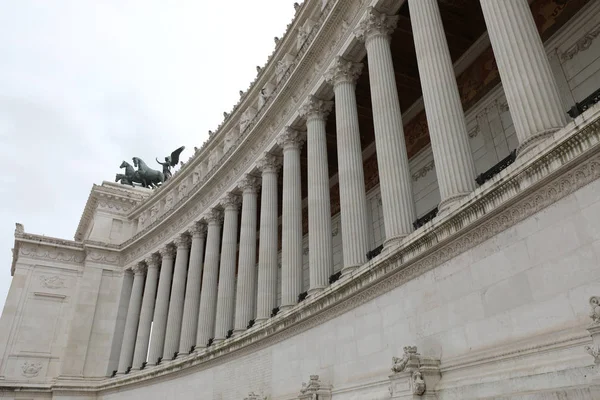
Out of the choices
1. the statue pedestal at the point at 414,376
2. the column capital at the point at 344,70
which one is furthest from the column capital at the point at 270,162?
the statue pedestal at the point at 414,376

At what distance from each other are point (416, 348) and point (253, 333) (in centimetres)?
1315

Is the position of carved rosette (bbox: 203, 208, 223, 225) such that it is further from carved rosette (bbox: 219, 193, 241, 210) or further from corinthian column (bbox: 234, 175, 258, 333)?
corinthian column (bbox: 234, 175, 258, 333)

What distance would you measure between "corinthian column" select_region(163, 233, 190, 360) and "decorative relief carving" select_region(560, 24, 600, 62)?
3242 centimetres

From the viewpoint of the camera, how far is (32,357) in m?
44.4

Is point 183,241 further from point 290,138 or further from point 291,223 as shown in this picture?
point 291,223

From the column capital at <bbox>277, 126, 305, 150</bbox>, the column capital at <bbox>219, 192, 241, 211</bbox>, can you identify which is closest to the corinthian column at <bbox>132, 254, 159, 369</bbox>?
the column capital at <bbox>219, 192, 241, 211</bbox>

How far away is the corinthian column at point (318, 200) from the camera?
21781 mm

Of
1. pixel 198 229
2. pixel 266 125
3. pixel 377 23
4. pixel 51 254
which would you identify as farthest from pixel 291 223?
pixel 51 254

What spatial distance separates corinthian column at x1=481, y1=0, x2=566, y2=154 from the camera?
12148mm

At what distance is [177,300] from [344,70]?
2530cm

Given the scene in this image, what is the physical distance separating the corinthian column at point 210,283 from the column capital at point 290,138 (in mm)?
11940

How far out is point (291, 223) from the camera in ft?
86.2

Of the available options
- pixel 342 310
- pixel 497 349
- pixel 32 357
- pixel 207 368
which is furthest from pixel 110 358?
pixel 497 349

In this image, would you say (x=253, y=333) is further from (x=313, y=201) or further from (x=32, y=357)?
(x=32, y=357)
